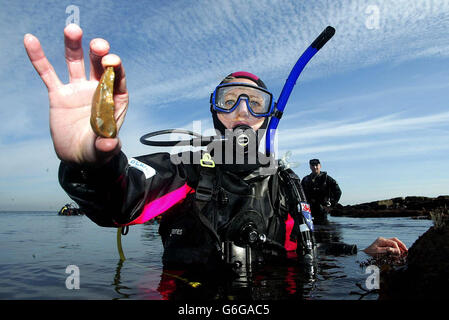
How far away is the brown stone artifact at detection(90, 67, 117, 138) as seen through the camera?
138 cm

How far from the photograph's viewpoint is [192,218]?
8.86 ft

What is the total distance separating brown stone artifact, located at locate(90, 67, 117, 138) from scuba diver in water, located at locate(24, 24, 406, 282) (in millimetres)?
110

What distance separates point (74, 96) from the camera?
1.62m

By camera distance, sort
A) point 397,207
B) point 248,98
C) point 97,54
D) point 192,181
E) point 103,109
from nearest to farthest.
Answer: point 103,109
point 97,54
point 192,181
point 248,98
point 397,207

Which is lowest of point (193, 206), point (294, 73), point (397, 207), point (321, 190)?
point (397, 207)

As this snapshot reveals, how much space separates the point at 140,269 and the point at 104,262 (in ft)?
3.04

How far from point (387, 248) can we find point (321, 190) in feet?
24.1

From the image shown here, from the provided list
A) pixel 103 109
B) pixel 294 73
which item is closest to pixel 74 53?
→ pixel 103 109

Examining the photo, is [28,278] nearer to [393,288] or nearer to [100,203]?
[100,203]

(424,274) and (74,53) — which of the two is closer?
(74,53)

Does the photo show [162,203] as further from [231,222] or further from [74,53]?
[74,53]

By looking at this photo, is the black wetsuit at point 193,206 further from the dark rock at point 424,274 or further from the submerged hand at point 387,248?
the dark rock at point 424,274

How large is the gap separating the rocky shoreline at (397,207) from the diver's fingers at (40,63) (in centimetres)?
2308

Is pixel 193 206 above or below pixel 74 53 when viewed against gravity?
below
